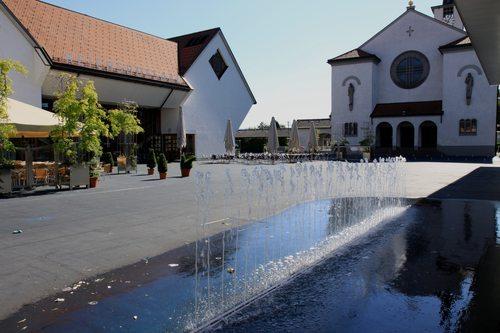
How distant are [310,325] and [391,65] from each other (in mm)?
45994

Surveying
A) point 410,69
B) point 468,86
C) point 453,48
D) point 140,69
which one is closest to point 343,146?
point 410,69

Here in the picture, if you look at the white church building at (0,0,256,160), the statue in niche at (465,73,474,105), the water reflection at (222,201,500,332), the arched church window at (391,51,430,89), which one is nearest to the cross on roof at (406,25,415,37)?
the arched church window at (391,51,430,89)

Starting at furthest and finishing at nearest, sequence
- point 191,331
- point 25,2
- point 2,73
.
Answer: point 25,2 < point 2,73 < point 191,331

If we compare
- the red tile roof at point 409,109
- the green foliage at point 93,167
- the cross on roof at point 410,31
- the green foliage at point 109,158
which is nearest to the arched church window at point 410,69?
the cross on roof at point 410,31

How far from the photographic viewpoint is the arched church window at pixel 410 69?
1725 inches

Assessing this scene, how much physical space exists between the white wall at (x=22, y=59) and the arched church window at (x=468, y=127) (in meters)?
36.8

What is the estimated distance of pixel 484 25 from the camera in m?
10.2

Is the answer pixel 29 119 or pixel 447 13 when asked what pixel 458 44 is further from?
pixel 29 119

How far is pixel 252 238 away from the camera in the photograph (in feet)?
24.4

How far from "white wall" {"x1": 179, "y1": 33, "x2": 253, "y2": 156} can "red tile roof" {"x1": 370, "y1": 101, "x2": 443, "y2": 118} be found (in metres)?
15.0

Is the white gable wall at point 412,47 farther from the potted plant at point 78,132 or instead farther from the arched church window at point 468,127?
the potted plant at point 78,132

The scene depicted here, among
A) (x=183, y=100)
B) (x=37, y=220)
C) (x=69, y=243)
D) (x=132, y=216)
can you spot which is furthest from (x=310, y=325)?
(x=183, y=100)

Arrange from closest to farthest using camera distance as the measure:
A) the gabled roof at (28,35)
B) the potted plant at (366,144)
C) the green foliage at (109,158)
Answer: the gabled roof at (28,35) → the green foliage at (109,158) → the potted plant at (366,144)

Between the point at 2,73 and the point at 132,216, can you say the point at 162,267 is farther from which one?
the point at 2,73
